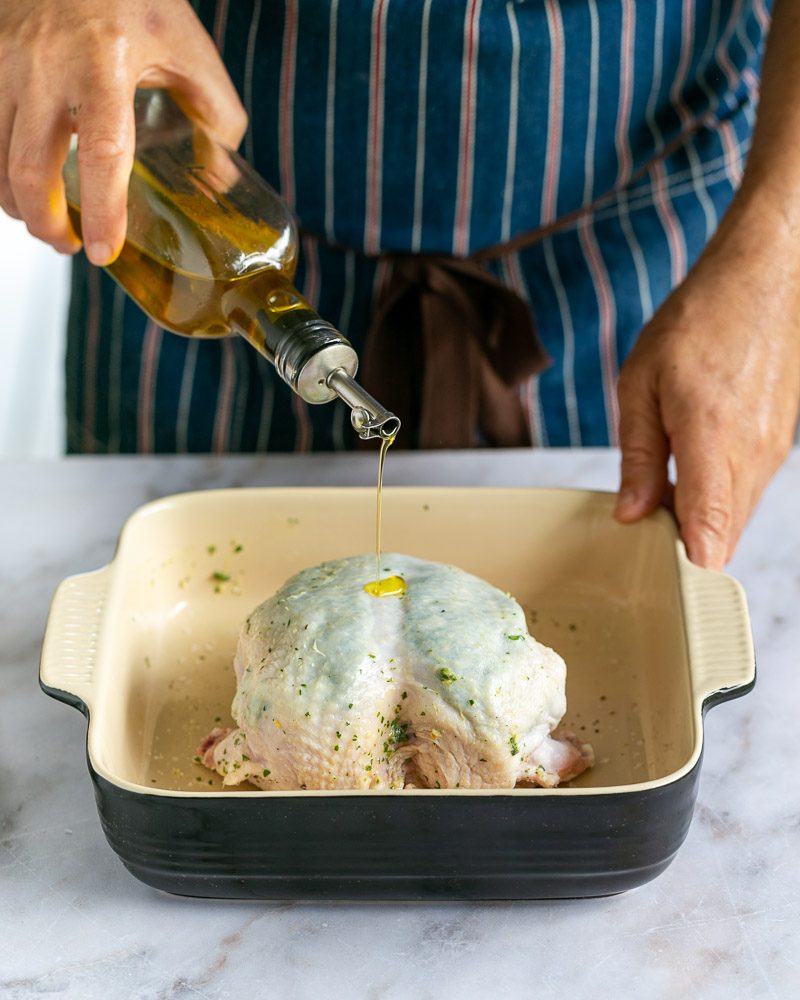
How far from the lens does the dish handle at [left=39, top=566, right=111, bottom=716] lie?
0.87 meters

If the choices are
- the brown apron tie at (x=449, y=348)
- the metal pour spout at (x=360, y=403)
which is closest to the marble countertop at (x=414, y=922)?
the metal pour spout at (x=360, y=403)

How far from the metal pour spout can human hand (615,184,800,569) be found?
0.33 meters

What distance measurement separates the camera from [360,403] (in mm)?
847

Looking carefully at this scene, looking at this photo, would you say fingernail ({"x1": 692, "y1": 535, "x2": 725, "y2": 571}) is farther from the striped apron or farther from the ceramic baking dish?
the striped apron

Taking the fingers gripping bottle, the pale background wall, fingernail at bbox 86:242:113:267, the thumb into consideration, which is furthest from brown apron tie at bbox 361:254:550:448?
the pale background wall

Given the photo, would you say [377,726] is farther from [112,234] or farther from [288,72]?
[288,72]

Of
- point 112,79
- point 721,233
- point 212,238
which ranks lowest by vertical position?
point 721,233

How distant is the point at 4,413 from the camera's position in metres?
2.67

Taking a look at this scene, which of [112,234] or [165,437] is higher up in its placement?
[112,234]

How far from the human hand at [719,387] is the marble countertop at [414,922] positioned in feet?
0.58

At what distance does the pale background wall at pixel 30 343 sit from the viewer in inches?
105

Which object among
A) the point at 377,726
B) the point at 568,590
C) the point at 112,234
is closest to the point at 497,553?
the point at 568,590

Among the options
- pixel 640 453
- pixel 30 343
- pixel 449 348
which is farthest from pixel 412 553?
pixel 30 343

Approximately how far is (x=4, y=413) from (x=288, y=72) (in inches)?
63.6
